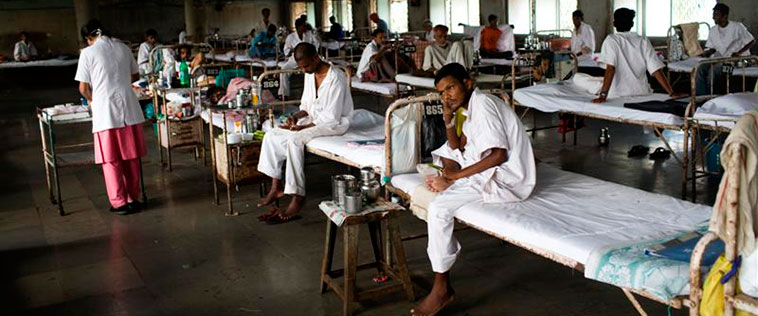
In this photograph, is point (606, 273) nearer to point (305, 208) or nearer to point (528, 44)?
point (305, 208)

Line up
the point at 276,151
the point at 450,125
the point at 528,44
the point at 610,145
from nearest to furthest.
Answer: the point at 450,125
the point at 276,151
the point at 610,145
the point at 528,44

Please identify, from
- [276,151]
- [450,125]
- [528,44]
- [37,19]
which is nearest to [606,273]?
[450,125]

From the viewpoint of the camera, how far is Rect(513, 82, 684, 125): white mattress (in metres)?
5.89

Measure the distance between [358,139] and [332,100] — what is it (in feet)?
1.26

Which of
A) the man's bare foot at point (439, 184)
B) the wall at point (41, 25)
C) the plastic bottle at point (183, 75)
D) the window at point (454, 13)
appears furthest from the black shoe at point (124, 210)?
the wall at point (41, 25)

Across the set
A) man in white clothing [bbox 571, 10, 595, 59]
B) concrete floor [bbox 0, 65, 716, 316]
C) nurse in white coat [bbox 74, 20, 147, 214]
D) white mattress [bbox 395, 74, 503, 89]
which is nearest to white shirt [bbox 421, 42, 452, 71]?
white mattress [bbox 395, 74, 503, 89]

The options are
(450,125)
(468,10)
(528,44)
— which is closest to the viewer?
(450,125)

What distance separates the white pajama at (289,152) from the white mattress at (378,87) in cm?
338

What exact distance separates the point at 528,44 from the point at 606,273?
30.7 feet

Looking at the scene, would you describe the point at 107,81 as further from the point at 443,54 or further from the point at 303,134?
the point at 443,54

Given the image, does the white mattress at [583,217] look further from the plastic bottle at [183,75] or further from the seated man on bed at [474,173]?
the plastic bottle at [183,75]

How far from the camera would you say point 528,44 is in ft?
38.6

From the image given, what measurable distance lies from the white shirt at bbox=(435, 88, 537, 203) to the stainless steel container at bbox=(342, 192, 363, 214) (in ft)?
1.99

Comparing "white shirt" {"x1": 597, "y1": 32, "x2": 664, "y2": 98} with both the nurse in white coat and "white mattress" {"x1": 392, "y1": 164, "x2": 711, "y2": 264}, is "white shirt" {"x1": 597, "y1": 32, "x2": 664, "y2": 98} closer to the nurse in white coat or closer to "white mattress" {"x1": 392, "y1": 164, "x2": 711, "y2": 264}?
"white mattress" {"x1": 392, "y1": 164, "x2": 711, "y2": 264}
